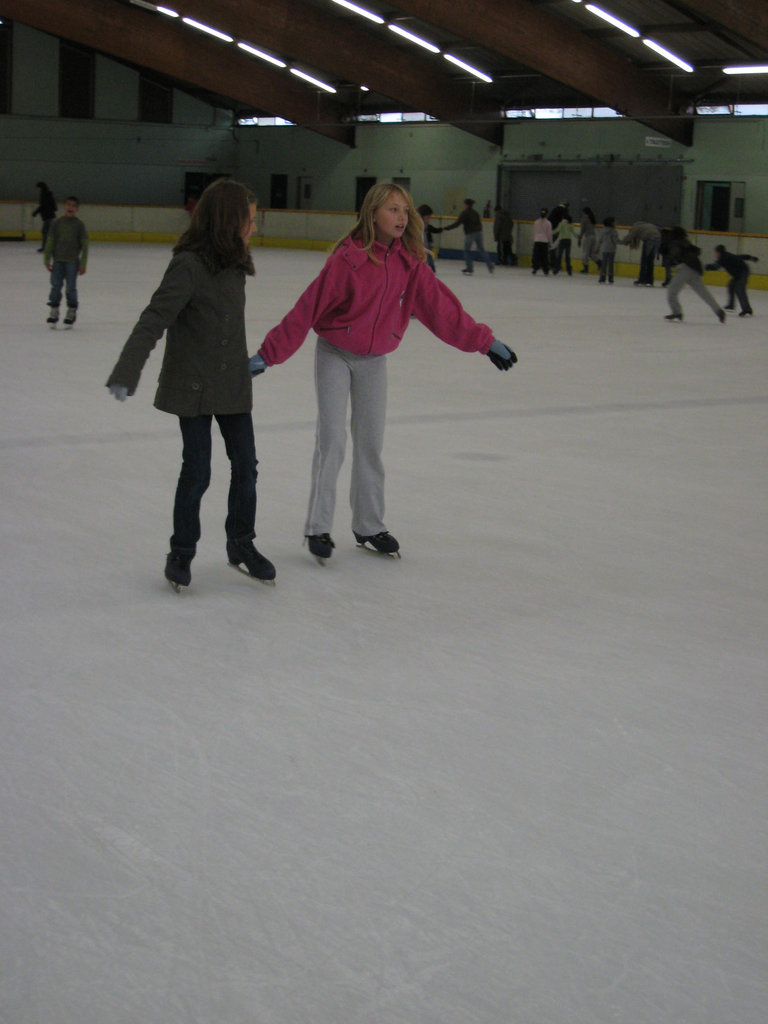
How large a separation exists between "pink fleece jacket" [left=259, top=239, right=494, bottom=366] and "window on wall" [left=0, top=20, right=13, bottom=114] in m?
33.9

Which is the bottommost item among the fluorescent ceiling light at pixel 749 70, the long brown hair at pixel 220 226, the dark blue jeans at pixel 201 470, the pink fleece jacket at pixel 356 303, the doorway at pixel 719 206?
the dark blue jeans at pixel 201 470

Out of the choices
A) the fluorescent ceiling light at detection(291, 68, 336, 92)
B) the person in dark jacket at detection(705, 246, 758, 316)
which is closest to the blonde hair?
the person in dark jacket at detection(705, 246, 758, 316)

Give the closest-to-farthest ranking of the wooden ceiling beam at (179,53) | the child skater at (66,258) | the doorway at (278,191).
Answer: the child skater at (66,258) < the wooden ceiling beam at (179,53) < the doorway at (278,191)

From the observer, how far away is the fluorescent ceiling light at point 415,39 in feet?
91.5

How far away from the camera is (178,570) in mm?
4336

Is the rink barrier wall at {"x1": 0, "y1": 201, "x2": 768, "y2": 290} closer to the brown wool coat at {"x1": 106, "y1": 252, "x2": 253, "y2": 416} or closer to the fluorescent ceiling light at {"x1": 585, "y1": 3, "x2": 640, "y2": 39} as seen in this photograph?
the fluorescent ceiling light at {"x1": 585, "y1": 3, "x2": 640, "y2": 39}

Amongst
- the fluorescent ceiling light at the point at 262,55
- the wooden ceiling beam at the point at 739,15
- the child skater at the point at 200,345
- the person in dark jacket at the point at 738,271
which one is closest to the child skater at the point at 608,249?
the wooden ceiling beam at the point at 739,15

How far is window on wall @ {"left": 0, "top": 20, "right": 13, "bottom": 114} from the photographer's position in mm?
34719

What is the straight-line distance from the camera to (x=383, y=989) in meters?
2.07

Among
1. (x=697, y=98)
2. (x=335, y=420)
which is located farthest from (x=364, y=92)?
(x=335, y=420)

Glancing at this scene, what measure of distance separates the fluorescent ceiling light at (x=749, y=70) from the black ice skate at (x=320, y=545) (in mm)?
23836

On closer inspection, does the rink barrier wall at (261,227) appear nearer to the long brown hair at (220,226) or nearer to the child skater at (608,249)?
the child skater at (608,249)

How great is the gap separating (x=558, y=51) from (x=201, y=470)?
74.4 feet

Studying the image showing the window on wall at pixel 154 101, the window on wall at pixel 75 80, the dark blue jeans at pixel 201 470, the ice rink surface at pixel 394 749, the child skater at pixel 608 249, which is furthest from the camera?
the window on wall at pixel 154 101
